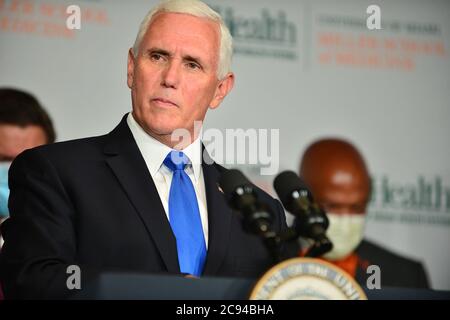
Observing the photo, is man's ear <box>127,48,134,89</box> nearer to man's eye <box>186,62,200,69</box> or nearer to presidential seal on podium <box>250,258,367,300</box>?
man's eye <box>186,62,200,69</box>

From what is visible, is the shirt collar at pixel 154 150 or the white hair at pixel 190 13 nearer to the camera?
the shirt collar at pixel 154 150

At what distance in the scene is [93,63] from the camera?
3.28m

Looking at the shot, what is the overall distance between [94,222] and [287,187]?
0.51m

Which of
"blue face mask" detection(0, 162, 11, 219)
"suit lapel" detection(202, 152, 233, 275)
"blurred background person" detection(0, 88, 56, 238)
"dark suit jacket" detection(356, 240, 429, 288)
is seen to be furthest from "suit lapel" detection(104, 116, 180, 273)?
"dark suit jacket" detection(356, 240, 429, 288)

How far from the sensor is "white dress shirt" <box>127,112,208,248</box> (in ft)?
7.23

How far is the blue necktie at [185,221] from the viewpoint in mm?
2088

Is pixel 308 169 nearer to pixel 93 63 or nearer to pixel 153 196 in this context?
pixel 93 63

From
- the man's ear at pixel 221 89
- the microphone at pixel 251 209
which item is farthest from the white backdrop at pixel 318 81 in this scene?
the microphone at pixel 251 209

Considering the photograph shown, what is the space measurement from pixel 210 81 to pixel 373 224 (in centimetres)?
151

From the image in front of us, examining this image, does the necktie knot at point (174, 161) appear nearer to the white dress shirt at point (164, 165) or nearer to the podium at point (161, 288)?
the white dress shirt at point (164, 165)

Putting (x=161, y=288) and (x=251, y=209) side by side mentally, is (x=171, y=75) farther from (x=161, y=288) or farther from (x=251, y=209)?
(x=161, y=288)

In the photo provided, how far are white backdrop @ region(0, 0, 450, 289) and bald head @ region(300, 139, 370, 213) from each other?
0.05m

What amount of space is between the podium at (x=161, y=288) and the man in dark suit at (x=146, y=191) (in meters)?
0.09

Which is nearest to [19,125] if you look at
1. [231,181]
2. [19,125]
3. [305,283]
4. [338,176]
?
[19,125]
